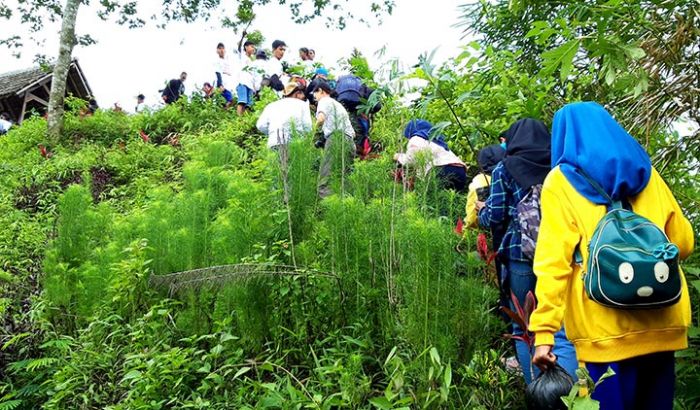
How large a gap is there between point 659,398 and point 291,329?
1944mm

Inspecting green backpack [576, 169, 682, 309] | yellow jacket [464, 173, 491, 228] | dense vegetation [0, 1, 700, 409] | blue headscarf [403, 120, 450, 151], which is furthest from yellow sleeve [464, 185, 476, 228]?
green backpack [576, 169, 682, 309]

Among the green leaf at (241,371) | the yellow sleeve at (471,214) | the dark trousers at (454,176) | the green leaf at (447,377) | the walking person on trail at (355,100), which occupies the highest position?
the walking person on trail at (355,100)

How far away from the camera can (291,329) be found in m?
3.54

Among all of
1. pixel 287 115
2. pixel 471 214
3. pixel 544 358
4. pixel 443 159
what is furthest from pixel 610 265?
pixel 287 115

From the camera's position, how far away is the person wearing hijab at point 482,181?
12.2 feet

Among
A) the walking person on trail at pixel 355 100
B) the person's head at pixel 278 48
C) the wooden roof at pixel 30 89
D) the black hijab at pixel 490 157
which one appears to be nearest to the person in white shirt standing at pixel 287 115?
the walking person on trail at pixel 355 100

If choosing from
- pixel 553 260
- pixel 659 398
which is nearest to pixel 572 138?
pixel 553 260

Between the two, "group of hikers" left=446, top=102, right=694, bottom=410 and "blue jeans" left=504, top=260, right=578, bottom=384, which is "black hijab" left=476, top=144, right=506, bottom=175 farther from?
"group of hikers" left=446, top=102, right=694, bottom=410

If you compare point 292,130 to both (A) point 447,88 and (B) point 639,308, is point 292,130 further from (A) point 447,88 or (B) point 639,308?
(B) point 639,308

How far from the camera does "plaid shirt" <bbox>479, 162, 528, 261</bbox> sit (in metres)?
3.21

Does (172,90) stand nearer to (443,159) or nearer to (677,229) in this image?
(443,159)

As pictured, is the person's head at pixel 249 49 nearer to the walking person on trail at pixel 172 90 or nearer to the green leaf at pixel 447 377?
the walking person on trail at pixel 172 90

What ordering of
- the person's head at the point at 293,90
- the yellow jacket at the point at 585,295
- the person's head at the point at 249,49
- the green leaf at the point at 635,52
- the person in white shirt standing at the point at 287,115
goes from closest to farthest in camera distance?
the green leaf at the point at 635,52, the yellow jacket at the point at 585,295, the person in white shirt standing at the point at 287,115, the person's head at the point at 293,90, the person's head at the point at 249,49

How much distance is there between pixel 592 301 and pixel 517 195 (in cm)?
108
